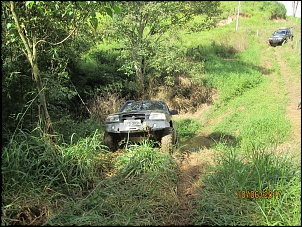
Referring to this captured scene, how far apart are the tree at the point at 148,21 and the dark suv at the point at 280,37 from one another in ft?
27.6

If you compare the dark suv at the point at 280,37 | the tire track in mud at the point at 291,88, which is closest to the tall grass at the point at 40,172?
the tire track in mud at the point at 291,88

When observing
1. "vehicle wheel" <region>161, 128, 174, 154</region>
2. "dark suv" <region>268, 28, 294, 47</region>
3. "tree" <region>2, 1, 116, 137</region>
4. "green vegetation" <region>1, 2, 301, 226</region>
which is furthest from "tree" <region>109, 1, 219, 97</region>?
"dark suv" <region>268, 28, 294, 47</region>

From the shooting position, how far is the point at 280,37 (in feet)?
52.4

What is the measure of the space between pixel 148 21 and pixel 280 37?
11493 mm

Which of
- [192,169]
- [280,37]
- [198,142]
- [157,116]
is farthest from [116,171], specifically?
[280,37]

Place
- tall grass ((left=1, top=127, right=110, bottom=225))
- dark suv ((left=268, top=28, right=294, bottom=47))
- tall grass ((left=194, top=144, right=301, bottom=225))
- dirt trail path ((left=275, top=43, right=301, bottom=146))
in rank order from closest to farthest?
1. tall grass ((left=194, top=144, right=301, bottom=225))
2. tall grass ((left=1, top=127, right=110, bottom=225))
3. dirt trail path ((left=275, top=43, right=301, bottom=146))
4. dark suv ((left=268, top=28, right=294, bottom=47))

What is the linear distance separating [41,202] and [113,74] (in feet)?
28.8

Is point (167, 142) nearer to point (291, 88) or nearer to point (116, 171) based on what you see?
point (116, 171)

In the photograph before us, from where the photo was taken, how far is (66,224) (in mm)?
2855

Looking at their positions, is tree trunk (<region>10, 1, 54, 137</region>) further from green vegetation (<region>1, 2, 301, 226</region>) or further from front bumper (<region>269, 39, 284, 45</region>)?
front bumper (<region>269, 39, 284, 45</region>)
